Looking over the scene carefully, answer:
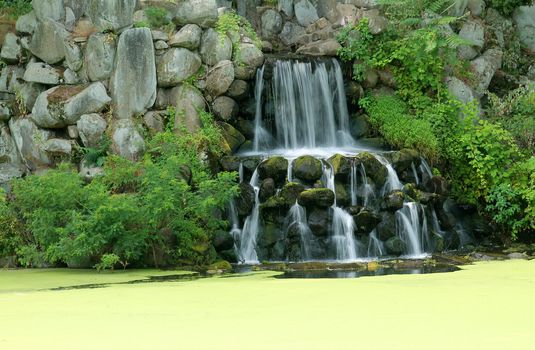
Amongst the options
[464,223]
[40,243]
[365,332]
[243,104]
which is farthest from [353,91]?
[365,332]

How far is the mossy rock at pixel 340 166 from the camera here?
1212 centimetres

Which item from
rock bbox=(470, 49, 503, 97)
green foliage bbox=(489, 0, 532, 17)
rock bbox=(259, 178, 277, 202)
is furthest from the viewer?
green foliage bbox=(489, 0, 532, 17)

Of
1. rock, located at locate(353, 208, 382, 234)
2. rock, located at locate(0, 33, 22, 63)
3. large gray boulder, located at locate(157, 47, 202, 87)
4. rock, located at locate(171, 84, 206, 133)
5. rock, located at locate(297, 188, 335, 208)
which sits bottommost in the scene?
rock, located at locate(353, 208, 382, 234)

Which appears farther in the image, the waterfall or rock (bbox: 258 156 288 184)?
rock (bbox: 258 156 288 184)

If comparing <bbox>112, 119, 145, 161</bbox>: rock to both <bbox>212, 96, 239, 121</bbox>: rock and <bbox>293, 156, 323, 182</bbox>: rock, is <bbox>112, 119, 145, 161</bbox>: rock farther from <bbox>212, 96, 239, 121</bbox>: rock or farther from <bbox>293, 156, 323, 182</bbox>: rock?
<bbox>293, 156, 323, 182</bbox>: rock

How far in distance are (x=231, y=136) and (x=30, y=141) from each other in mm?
3497

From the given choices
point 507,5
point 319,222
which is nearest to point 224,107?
point 319,222

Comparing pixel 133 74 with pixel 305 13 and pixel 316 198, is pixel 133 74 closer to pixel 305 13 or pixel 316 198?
pixel 316 198

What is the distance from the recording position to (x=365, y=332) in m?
4.68

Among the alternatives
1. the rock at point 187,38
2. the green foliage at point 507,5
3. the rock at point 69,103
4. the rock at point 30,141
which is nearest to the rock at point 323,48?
the rock at point 187,38

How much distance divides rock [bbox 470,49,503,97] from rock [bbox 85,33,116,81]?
7320 millimetres

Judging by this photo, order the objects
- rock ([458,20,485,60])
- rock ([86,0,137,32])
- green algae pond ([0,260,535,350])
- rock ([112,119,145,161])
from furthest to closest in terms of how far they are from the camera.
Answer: rock ([458,20,485,60]) < rock ([86,0,137,32]) < rock ([112,119,145,161]) < green algae pond ([0,260,535,350])

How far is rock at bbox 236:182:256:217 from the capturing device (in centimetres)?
1197

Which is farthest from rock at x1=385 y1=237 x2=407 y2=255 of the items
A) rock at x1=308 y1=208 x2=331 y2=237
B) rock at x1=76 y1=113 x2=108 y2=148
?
rock at x1=76 y1=113 x2=108 y2=148
